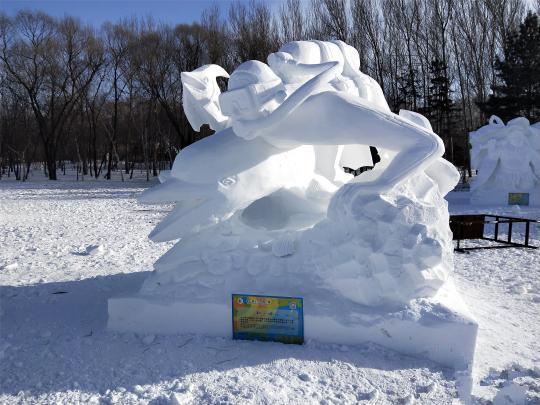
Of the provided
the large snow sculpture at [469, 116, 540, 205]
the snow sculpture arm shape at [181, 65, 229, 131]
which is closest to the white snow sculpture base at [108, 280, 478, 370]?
the snow sculpture arm shape at [181, 65, 229, 131]

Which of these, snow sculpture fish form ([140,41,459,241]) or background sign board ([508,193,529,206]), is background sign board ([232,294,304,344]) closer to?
snow sculpture fish form ([140,41,459,241])

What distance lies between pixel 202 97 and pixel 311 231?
1380 millimetres

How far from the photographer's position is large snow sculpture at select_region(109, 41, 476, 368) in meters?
2.82

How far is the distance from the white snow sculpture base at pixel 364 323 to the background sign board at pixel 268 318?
0.18ft

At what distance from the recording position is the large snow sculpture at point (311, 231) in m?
2.82

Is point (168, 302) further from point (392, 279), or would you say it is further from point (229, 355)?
point (392, 279)

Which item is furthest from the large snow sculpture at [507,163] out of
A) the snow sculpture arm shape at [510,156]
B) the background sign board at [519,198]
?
the background sign board at [519,198]

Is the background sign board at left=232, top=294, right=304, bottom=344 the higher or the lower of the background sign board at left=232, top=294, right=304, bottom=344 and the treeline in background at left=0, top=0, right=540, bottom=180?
the lower

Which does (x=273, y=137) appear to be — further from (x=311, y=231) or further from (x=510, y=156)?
(x=510, y=156)

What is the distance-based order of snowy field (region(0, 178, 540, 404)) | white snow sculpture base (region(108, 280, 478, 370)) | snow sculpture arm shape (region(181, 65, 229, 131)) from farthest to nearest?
snow sculpture arm shape (region(181, 65, 229, 131))
white snow sculpture base (region(108, 280, 478, 370))
snowy field (region(0, 178, 540, 404))

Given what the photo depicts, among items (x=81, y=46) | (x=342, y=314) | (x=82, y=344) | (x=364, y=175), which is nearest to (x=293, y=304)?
(x=342, y=314)

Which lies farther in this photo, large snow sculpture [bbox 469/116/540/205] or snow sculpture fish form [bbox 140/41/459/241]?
large snow sculpture [bbox 469/116/540/205]

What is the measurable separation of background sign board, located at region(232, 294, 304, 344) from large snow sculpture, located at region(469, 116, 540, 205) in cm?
966

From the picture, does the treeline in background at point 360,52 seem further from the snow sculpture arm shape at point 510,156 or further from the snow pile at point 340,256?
the snow pile at point 340,256
